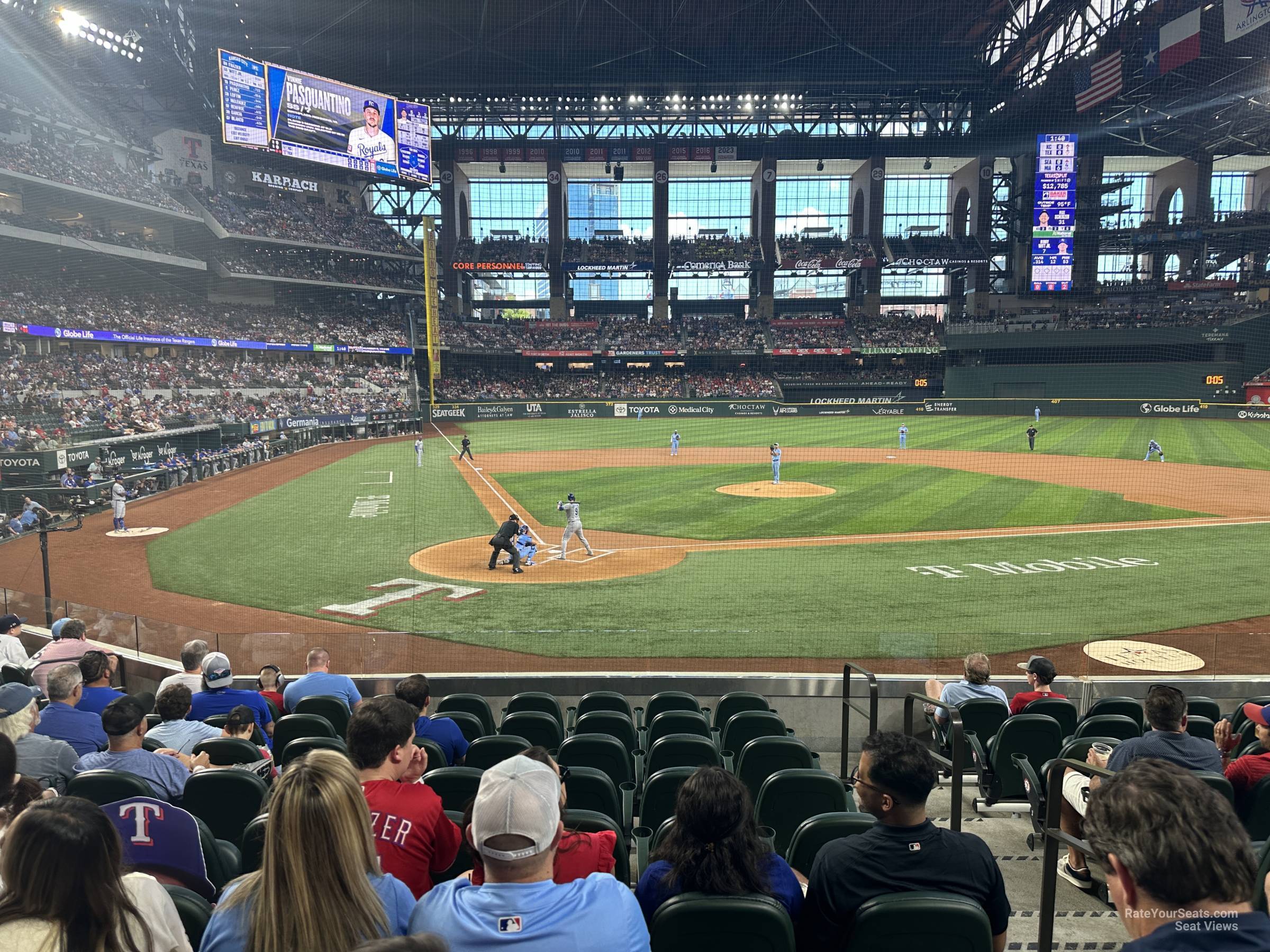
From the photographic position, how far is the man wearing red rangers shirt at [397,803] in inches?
139

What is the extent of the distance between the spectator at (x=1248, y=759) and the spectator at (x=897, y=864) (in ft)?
9.69

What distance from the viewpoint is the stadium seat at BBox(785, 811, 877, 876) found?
13.6 ft

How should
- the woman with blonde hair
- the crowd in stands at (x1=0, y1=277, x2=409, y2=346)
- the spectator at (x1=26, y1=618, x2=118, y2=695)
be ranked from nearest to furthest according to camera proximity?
the woman with blonde hair, the spectator at (x1=26, y1=618, x2=118, y2=695), the crowd in stands at (x1=0, y1=277, x2=409, y2=346)

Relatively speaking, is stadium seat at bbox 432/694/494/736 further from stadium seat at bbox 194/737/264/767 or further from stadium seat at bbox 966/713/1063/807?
stadium seat at bbox 966/713/1063/807

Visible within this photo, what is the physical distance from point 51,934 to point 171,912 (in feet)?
1.30

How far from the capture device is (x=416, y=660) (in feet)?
35.7

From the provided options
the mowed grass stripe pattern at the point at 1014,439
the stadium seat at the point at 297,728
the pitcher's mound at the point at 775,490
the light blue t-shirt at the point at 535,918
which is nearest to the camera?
the light blue t-shirt at the point at 535,918

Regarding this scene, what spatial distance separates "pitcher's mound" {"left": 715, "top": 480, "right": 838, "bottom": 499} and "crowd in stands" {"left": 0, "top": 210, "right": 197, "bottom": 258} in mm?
34751

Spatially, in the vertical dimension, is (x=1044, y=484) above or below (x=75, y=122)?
below

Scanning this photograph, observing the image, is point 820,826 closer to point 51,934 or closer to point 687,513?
point 51,934

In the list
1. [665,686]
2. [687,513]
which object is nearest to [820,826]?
[665,686]

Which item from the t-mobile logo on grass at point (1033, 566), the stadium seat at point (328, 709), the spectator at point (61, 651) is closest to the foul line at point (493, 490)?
the t-mobile logo on grass at point (1033, 566)

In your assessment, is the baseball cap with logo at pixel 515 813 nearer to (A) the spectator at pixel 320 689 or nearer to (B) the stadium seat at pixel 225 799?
(B) the stadium seat at pixel 225 799

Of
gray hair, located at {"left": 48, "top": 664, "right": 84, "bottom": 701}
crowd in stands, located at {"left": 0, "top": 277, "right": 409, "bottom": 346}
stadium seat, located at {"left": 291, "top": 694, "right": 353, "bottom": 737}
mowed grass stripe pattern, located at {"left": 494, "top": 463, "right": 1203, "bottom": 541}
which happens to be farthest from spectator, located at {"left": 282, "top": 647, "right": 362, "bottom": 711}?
crowd in stands, located at {"left": 0, "top": 277, "right": 409, "bottom": 346}
